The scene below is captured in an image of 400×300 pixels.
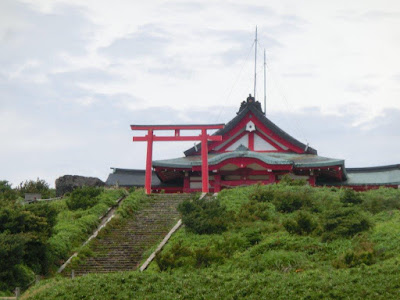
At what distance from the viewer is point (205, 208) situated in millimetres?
33031

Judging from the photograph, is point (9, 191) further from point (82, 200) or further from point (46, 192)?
point (82, 200)

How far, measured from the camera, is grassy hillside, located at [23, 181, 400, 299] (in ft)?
72.2

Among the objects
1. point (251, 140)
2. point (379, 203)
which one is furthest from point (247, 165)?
point (379, 203)

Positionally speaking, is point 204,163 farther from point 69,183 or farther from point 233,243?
point 233,243

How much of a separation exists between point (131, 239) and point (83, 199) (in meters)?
→ 5.62

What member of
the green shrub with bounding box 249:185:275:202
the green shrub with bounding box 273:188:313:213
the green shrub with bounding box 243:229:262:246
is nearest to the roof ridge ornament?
the green shrub with bounding box 249:185:275:202

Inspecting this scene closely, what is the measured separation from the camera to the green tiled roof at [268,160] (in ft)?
136

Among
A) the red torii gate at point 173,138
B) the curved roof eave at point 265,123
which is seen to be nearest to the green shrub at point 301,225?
the red torii gate at point 173,138

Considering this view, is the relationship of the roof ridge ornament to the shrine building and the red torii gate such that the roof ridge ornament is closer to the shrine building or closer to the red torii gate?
Result: the shrine building

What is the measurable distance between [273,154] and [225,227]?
16076 millimetres

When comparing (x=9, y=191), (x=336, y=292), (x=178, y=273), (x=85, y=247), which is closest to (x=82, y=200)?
(x=85, y=247)

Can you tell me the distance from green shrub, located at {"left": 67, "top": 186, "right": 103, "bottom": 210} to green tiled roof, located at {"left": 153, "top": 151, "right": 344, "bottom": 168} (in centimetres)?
561

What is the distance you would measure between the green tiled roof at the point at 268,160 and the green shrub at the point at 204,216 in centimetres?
800

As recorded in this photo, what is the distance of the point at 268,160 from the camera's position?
41531 millimetres
